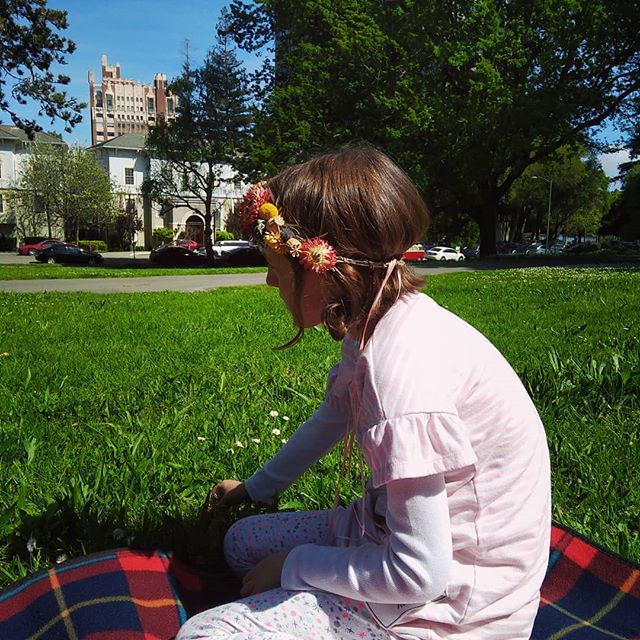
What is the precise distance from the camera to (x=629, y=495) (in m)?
2.81

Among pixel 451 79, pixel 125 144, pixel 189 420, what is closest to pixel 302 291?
pixel 189 420

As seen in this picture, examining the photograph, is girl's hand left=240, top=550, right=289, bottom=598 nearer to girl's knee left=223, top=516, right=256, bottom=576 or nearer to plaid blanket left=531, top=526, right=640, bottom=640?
girl's knee left=223, top=516, right=256, bottom=576

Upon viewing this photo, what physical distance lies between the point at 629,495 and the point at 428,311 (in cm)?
188

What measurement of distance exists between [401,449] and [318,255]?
483 mm

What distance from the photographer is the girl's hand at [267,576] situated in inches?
63.2

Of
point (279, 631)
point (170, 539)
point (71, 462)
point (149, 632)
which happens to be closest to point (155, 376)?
point (71, 462)

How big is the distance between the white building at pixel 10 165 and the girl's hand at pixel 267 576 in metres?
62.8

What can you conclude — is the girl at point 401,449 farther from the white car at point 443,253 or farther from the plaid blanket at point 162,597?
the white car at point 443,253

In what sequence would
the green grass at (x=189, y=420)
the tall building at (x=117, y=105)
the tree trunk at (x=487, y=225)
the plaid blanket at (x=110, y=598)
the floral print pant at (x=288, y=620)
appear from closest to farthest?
the floral print pant at (x=288, y=620) < the plaid blanket at (x=110, y=598) < the green grass at (x=189, y=420) < the tree trunk at (x=487, y=225) < the tall building at (x=117, y=105)

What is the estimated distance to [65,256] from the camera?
123 ft

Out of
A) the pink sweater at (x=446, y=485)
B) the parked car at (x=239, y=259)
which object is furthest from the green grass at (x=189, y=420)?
the parked car at (x=239, y=259)

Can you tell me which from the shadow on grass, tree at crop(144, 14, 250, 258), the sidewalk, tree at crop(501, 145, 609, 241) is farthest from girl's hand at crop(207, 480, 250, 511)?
tree at crop(501, 145, 609, 241)

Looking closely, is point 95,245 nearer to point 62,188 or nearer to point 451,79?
point 62,188

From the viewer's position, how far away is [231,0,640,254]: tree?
88.3ft
